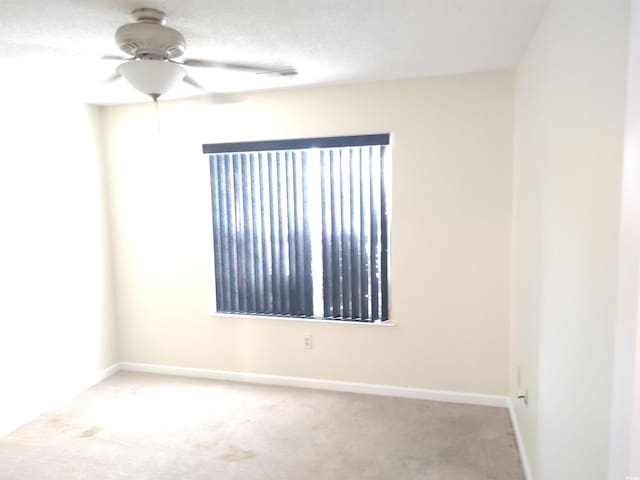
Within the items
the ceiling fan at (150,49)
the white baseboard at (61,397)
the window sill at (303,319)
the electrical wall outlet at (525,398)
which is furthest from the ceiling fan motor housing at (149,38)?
the white baseboard at (61,397)

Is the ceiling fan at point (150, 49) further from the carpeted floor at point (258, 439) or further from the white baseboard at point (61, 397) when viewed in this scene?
the white baseboard at point (61, 397)

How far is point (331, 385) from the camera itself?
348cm

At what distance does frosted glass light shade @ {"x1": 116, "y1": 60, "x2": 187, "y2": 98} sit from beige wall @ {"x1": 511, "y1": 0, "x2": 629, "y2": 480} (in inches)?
63.3

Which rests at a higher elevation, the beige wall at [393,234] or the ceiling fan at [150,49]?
the ceiling fan at [150,49]

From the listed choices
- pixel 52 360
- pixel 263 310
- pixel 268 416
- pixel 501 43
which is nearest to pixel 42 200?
pixel 52 360

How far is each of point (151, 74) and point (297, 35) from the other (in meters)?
0.75

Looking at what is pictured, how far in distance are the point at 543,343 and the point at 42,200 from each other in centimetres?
342

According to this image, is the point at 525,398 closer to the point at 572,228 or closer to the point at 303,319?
the point at 572,228

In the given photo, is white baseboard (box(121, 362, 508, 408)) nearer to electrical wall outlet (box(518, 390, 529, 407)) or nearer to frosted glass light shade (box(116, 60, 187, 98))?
electrical wall outlet (box(518, 390, 529, 407))

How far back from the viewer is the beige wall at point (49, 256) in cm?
298

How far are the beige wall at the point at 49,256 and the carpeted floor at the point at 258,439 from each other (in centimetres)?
30

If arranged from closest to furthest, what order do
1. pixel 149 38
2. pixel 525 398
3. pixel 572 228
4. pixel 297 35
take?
pixel 572 228, pixel 149 38, pixel 297 35, pixel 525 398

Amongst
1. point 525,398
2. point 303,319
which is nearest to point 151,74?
point 303,319

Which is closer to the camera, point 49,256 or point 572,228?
point 572,228
